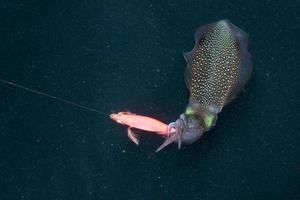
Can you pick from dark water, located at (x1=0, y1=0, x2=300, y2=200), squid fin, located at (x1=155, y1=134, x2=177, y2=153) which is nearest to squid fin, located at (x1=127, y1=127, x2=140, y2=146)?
dark water, located at (x1=0, y1=0, x2=300, y2=200)

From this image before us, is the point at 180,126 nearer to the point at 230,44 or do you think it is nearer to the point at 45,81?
the point at 230,44

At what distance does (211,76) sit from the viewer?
17.1 feet

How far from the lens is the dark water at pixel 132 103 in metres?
5.55

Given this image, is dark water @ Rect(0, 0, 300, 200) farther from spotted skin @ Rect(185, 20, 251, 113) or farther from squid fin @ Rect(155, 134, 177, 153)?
squid fin @ Rect(155, 134, 177, 153)

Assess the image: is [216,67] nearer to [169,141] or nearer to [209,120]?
[209,120]

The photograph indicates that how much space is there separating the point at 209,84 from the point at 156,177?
1075 mm

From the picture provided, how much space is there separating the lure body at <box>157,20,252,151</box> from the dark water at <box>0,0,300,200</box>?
0.26 metres

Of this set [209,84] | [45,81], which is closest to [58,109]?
[45,81]

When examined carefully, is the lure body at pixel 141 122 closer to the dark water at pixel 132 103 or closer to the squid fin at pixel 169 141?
the squid fin at pixel 169 141

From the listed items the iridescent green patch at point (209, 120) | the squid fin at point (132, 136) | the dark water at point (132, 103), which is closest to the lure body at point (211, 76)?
the iridescent green patch at point (209, 120)

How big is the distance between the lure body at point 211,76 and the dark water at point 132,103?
0.26m

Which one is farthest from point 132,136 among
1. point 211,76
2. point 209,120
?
point 211,76

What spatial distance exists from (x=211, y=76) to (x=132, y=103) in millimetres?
871

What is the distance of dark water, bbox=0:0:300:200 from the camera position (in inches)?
219
